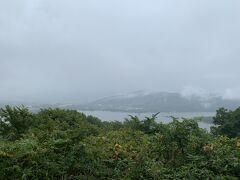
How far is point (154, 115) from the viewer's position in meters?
11.9

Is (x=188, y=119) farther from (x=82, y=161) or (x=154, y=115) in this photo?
(x=154, y=115)

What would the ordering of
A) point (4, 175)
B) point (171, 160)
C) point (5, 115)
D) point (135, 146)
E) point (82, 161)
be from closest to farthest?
point (4, 175) → point (82, 161) → point (171, 160) → point (135, 146) → point (5, 115)

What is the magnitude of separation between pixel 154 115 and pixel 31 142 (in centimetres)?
496

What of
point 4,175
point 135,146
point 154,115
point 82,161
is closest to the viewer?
point 4,175

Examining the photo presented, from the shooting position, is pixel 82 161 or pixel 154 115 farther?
pixel 154 115

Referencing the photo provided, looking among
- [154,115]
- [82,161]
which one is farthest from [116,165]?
[154,115]

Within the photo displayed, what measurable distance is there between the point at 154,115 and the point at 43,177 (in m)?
5.28

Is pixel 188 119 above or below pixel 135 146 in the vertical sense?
above

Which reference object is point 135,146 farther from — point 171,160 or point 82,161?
point 82,161

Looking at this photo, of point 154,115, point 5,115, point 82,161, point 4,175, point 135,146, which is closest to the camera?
point 4,175

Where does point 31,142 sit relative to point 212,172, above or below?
above

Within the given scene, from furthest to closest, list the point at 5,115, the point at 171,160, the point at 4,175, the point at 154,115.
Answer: the point at 154,115 < the point at 5,115 < the point at 171,160 < the point at 4,175

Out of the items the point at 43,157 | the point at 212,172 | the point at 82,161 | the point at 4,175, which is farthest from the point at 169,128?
the point at 4,175

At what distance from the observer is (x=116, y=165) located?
25.7 feet
